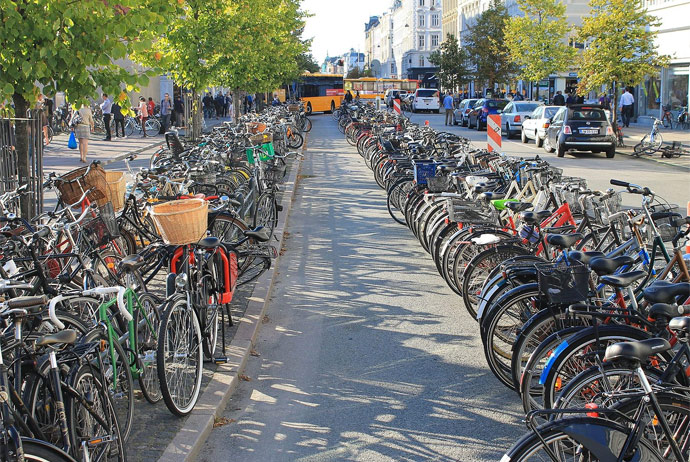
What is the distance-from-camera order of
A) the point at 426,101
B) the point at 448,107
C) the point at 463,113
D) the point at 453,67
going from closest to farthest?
the point at 463,113 → the point at 448,107 → the point at 426,101 → the point at 453,67

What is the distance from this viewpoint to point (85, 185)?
27.2 ft

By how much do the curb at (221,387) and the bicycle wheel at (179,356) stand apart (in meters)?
0.11

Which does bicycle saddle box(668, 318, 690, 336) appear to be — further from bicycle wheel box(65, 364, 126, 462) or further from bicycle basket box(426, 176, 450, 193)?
bicycle basket box(426, 176, 450, 193)

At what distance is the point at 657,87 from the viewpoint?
123ft

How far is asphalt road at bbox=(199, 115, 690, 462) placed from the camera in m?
4.73

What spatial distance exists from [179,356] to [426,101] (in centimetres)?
5393

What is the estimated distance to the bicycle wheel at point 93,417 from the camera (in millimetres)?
3578

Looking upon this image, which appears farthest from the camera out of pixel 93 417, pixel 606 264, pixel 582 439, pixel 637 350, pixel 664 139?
pixel 664 139

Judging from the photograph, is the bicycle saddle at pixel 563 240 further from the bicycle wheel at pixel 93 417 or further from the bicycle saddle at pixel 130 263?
the bicycle wheel at pixel 93 417

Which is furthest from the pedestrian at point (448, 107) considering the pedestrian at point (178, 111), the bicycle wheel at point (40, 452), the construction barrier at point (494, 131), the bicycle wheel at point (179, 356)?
the bicycle wheel at point (40, 452)

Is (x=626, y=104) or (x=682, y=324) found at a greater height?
(x=626, y=104)

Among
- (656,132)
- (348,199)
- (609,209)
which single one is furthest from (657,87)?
(609,209)

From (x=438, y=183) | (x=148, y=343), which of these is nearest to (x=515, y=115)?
(x=438, y=183)

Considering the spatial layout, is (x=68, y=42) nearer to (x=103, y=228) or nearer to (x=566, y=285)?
(x=103, y=228)
